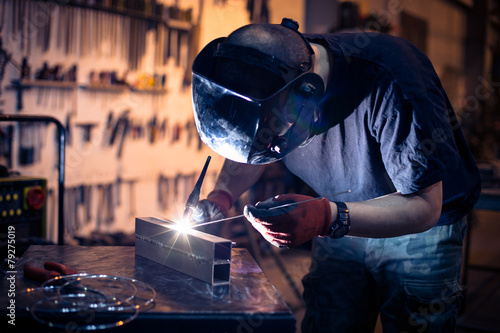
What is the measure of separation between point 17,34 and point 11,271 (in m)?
2.45

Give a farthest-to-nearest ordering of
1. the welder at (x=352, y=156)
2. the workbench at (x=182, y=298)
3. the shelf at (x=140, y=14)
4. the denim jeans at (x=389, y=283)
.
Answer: the shelf at (x=140, y=14)
the denim jeans at (x=389, y=283)
the welder at (x=352, y=156)
the workbench at (x=182, y=298)

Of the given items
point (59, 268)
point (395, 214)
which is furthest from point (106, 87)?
point (395, 214)

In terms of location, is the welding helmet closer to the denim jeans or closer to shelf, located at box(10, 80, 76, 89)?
the denim jeans

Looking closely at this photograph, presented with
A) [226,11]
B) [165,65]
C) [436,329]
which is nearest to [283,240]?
[436,329]

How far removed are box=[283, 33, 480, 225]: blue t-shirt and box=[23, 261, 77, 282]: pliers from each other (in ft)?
2.93

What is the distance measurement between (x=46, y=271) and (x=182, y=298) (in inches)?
15.3

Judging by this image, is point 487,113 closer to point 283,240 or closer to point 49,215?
point 49,215

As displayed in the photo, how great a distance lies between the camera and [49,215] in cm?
355

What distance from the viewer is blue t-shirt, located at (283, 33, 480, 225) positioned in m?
1.28

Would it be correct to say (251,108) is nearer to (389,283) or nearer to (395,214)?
(395,214)

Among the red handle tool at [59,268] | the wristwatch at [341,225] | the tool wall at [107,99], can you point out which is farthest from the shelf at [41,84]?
the wristwatch at [341,225]

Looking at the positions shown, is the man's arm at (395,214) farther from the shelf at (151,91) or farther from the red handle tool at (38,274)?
the shelf at (151,91)

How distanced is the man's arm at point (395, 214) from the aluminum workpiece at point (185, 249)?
1.12ft

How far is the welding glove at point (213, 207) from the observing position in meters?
1.61
